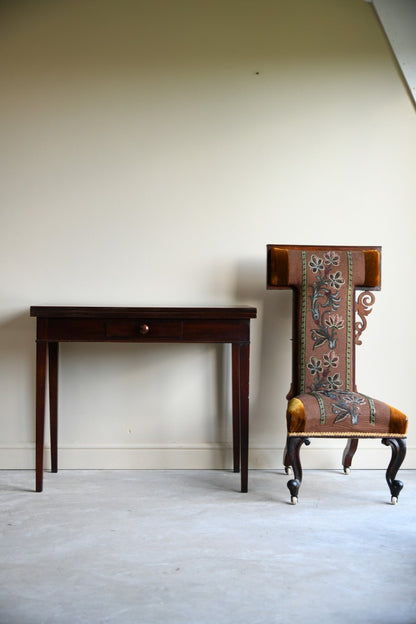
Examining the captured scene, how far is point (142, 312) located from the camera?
115 inches

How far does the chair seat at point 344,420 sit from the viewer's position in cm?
276

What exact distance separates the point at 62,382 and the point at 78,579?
1499 millimetres

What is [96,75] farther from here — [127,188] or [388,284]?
[388,284]

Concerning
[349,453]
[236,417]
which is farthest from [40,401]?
[349,453]

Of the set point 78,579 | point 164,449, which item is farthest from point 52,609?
point 164,449

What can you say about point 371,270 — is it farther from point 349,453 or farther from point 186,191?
point 186,191

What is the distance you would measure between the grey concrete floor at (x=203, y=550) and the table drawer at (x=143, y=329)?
72 cm

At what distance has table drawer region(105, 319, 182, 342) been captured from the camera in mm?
2938

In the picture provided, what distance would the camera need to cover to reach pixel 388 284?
3.45m

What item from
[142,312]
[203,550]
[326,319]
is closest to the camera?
[203,550]

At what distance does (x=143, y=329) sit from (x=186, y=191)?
2.89 feet

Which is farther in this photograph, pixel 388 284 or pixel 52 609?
pixel 388 284

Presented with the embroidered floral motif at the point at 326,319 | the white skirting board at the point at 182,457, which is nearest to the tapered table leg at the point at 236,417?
the white skirting board at the point at 182,457

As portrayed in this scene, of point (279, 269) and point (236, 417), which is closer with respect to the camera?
point (279, 269)
